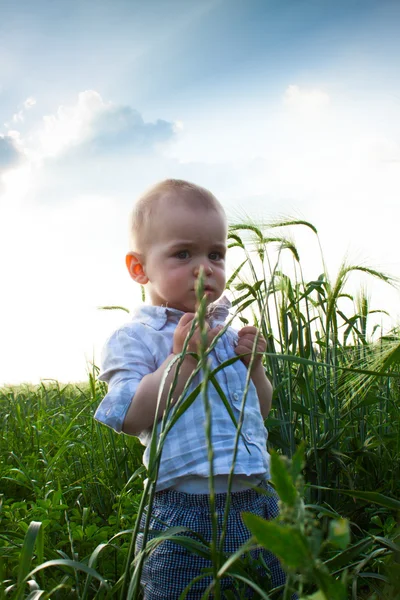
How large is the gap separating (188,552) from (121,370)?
0.48 m

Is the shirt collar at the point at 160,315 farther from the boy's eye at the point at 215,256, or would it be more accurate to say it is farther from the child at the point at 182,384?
the boy's eye at the point at 215,256

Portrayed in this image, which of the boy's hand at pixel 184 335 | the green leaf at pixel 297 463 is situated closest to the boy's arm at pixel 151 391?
the boy's hand at pixel 184 335

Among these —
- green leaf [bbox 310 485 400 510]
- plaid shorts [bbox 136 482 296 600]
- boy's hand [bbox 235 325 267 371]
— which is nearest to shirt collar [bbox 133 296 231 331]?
boy's hand [bbox 235 325 267 371]

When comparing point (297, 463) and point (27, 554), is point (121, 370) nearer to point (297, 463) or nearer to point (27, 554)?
point (27, 554)

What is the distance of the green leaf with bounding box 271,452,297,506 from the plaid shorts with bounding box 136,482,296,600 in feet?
3.04

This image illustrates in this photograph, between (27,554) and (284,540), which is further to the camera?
(27,554)

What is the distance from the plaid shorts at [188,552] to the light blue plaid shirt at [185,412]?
0.20 ft

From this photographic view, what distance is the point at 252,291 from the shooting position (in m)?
1.76

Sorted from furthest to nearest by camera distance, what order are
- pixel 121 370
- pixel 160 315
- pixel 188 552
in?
1. pixel 160 315
2. pixel 121 370
3. pixel 188 552

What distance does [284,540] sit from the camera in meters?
0.38

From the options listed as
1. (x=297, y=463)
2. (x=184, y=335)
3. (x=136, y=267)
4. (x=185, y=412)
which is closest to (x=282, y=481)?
(x=297, y=463)

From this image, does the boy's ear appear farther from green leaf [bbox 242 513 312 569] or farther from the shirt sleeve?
green leaf [bbox 242 513 312 569]

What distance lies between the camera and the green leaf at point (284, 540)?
0.38 metres

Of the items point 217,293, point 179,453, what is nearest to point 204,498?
point 179,453
